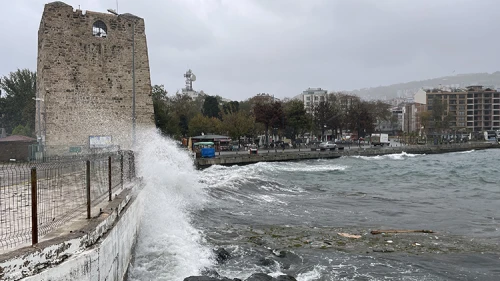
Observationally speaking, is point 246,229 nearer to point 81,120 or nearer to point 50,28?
point 81,120

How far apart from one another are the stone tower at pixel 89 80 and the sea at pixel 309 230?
206 centimetres

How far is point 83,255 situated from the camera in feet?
13.9

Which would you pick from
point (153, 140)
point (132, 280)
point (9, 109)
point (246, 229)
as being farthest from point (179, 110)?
point (132, 280)

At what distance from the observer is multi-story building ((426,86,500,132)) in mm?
102562

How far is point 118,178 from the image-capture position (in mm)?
8383

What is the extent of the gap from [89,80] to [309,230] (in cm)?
1267

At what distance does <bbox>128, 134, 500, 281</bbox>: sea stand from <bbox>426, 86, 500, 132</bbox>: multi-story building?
305 feet

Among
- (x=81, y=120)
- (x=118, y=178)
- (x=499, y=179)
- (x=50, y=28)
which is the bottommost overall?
(x=499, y=179)

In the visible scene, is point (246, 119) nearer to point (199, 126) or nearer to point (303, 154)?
point (199, 126)

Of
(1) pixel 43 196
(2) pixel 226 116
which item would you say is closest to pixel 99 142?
(1) pixel 43 196

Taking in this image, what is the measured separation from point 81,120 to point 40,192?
13.6 m

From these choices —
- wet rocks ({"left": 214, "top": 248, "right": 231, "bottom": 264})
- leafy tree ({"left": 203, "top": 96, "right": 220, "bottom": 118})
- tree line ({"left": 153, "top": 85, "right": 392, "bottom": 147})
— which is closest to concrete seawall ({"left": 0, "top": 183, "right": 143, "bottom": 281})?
wet rocks ({"left": 214, "top": 248, "right": 231, "bottom": 264})

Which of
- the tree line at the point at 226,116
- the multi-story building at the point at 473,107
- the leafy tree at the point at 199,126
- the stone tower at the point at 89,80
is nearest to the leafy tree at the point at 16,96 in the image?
the tree line at the point at 226,116

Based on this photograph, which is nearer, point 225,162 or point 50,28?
point 50,28
